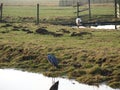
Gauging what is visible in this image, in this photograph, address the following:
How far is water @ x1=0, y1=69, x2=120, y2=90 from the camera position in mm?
15867

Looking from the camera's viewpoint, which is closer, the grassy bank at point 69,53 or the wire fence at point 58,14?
the grassy bank at point 69,53

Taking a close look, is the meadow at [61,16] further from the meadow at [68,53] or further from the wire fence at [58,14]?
the meadow at [68,53]

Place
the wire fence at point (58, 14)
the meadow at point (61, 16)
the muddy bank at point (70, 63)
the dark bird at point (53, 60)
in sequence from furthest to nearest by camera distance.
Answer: the wire fence at point (58, 14), the meadow at point (61, 16), the dark bird at point (53, 60), the muddy bank at point (70, 63)

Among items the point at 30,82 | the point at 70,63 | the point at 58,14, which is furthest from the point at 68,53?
the point at 58,14

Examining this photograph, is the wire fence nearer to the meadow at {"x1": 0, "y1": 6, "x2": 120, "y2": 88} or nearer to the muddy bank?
the meadow at {"x1": 0, "y1": 6, "x2": 120, "y2": 88}

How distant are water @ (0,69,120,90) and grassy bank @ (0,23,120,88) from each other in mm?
451

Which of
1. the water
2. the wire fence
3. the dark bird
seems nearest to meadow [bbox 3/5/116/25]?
the wire fence

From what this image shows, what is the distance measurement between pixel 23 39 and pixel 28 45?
9.28 feet

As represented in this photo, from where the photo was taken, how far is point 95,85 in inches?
629

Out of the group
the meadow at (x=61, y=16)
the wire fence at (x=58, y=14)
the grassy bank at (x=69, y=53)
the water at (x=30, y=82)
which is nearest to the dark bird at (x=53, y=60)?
the grassy bank at (x=69, y=53)

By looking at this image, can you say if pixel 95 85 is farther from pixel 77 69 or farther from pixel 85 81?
pixel 77 69

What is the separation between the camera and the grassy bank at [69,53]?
57.1ft

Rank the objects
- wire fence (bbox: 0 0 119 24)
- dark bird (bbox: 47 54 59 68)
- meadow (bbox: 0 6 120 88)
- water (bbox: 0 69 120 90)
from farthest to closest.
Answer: wire fence (bbox: 0 0 119 24)
dark bird (bbox: 47 54 59 68)
meadow (bbox: 0 6 120 88)
water (bbox: 0 69 120 90)

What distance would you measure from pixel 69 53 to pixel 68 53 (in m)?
0.07
